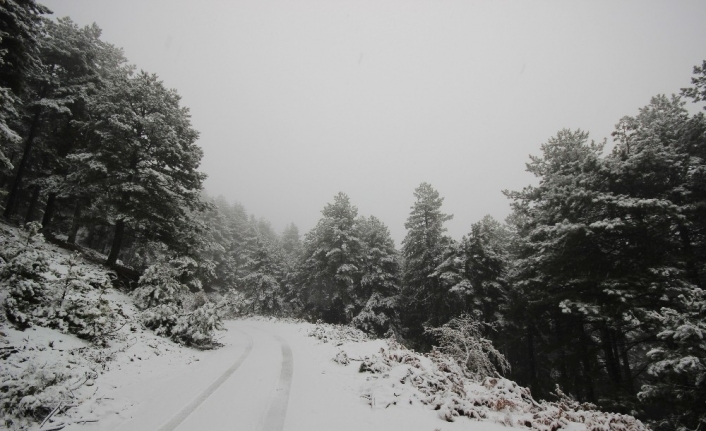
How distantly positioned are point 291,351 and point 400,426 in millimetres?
8904

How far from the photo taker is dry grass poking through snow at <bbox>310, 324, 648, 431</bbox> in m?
6.27

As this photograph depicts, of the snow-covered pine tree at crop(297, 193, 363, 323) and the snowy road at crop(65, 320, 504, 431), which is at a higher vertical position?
the snow-covered pine tree at crop(297, 193, 363, 323)

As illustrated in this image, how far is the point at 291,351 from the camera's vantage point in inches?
547

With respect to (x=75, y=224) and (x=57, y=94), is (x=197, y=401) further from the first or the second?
(x=57, y=94)

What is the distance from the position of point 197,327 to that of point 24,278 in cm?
689

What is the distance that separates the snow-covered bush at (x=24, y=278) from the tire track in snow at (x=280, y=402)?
291 inches

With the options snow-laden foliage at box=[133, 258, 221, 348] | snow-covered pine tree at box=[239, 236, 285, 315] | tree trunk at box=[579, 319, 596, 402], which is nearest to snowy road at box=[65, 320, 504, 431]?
snow-laden foliage at box=[133, 258, 221, 348]

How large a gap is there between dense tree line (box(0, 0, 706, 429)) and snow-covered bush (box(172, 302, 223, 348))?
3263mm

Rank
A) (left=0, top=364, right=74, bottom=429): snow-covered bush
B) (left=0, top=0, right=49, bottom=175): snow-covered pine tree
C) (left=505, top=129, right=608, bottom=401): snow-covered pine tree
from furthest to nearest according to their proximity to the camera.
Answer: (left=505, top=129, right=608, bottom=401): snow-covered pine tree
(left=0, top=0, right=49, bottom=175): snow-covered pine tree
(left=0, top=364, right=74, bottom=429): snow-covered bush

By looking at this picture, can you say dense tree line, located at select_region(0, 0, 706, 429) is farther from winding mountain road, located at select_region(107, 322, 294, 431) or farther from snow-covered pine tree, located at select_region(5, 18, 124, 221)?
winding mountain road, located at select_region(107, 322, 294, 431)

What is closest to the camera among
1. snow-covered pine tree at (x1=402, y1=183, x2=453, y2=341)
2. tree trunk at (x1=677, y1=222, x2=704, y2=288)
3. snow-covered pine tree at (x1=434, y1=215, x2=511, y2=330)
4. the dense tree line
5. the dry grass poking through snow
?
the dry grass poking through snow

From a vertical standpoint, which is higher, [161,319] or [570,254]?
[570,254]

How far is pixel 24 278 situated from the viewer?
859 centimetres

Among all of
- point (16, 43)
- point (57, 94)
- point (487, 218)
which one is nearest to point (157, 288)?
point (16, 43)
